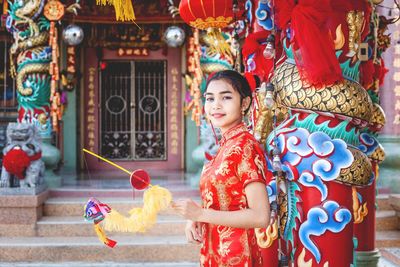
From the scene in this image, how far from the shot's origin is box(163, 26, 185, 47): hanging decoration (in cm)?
826

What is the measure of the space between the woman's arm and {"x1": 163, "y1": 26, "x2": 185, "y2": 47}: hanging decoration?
6427 millimetres

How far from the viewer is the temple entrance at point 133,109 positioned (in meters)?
9.27

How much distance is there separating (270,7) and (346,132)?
721mm

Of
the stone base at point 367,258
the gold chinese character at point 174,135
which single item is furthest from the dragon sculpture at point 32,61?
the stone base at point 367,258

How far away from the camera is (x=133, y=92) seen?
9.27 metres

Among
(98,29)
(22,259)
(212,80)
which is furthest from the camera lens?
(98,29)

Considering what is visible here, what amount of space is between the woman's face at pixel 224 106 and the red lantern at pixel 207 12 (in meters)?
1.64

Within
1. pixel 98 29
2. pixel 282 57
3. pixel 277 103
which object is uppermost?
pixel 98 29

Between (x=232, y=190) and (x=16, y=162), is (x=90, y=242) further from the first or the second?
(x=232, y=190)

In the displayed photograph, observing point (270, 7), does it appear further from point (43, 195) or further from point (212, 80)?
point (43, 195)

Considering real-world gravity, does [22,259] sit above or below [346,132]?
below

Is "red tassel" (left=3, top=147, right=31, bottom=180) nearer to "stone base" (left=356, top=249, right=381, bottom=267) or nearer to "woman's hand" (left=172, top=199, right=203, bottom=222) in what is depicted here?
"stone base" (left=356, top=249, right=381, bottom=267)

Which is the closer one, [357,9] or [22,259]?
[357,9]

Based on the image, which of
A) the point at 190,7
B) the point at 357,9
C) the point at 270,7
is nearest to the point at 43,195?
the point at 190,7
